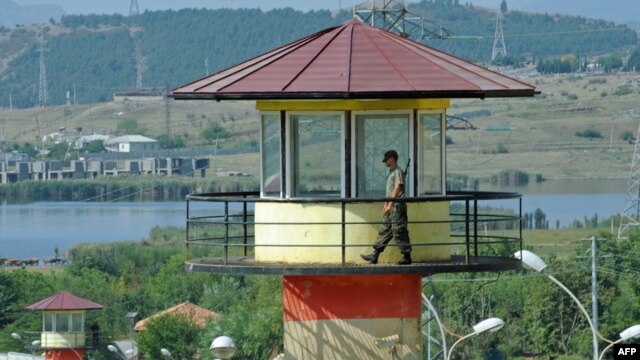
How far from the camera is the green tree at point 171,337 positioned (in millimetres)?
89625

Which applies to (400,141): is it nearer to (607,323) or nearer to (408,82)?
(408,82)

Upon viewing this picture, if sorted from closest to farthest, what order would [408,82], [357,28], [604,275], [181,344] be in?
[408,82], [357,28], [181,344], [604,275]

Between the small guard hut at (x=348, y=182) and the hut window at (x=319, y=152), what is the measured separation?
10mm

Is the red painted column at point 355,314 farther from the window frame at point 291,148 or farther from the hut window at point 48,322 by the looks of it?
the hut window at point 48,322

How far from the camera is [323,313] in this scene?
15.8m

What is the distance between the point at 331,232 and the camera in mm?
15617

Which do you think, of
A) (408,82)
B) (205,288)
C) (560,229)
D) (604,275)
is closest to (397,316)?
(408,82)

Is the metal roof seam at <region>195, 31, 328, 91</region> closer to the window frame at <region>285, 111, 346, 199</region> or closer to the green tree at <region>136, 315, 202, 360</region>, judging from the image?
the window frame at <region>285, 111, 346, 199</region>

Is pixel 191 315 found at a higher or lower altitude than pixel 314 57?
lower

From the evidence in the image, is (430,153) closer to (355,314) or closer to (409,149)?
(409,149)

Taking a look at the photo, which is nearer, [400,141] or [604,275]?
[400,141]

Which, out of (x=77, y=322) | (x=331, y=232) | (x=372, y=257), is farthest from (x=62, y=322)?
(x=372, y=257)

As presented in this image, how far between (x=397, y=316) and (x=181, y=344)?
76.9 metres

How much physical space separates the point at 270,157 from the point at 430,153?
1241 millimetres
